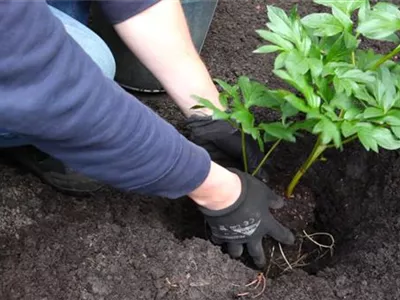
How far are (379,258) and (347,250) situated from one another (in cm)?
12

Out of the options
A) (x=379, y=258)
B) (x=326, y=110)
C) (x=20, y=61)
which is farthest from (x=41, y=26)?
(x=379, y=258)

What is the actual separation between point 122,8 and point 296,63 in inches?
20.1

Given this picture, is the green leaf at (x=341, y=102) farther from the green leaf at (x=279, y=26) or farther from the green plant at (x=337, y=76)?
the green leaf at (x=279, y=26)

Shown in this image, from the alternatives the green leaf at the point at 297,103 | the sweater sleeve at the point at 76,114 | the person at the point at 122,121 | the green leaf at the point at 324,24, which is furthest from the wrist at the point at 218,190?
the green leaf at the point at 324,24

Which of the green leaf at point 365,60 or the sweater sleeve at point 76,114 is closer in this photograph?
the sweater sleeve at point 76,114

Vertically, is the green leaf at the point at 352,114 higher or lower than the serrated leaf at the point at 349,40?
lower

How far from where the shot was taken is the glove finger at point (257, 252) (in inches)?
61.7

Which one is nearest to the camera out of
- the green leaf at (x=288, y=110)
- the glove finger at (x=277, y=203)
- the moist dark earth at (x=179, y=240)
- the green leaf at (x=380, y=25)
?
the green leaf at (x=380, y=25)

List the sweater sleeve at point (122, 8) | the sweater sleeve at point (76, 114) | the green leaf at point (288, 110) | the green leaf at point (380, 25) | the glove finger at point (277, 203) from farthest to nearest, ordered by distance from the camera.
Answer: the glove finger at point (277, 203) → the sweater sleeve at point (122, 8) → the green leaf at point (288, 110) → the green leaf at point (380, 25) → the sweater sleeve at point (76, 114)

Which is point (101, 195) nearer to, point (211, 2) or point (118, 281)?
point (118, 281)

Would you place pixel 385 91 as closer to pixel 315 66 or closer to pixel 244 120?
pixel 315 66

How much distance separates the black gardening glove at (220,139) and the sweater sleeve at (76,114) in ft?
1.17

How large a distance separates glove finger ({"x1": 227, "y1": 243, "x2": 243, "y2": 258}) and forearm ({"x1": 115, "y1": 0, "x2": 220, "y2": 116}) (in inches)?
13.3

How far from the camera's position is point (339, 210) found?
1725mm
